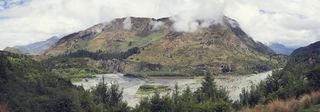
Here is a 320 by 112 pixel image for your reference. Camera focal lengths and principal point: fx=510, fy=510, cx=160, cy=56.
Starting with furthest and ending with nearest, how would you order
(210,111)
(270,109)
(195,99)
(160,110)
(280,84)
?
(280,84), (195,99), (160,110), (210,111), (270,109)

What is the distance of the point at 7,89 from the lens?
5960 inches

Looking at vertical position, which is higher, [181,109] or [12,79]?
[12,79]

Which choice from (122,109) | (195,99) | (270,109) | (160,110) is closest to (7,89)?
(122,109)

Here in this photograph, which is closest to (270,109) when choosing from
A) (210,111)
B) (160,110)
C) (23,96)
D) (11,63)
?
(210,111)

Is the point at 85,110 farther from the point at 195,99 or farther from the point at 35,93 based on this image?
the point at 195,99

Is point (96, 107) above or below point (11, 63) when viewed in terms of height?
below

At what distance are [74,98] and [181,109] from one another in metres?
36.4

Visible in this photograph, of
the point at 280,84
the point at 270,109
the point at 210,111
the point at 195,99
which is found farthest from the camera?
the point at 280,84

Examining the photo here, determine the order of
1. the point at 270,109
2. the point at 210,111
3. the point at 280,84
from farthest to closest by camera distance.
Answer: the point at 280,84 < the point at 210,111 < the point at 270,109

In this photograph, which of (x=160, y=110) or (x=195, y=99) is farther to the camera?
(x=195, y=99)

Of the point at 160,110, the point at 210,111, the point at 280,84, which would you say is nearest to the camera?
the point at 210,111

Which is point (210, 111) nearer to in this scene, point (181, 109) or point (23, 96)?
point (181, 109)

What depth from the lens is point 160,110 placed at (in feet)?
520

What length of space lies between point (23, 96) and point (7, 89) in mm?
5138
